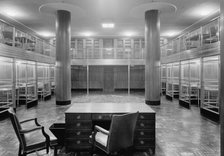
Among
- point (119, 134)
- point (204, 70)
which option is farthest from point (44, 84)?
point (204, 70)

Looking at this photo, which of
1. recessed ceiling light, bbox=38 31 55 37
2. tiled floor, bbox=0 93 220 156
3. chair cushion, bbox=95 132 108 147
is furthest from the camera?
recessed ceiling light, bbox=38 31 55 37

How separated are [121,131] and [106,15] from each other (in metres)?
8.54

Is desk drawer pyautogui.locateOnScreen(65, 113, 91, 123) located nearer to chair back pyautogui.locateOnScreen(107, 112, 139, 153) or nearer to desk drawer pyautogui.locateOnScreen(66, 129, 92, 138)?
desk drawer pyautogui.locateOnScreen(66, 129, 92, 138)

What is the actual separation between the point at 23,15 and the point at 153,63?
8282 millimetres

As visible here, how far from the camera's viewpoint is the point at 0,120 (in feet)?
18.1

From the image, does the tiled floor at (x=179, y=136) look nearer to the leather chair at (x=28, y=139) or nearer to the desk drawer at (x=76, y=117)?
the leather chair at (x=28, y=139)

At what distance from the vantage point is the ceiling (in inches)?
307

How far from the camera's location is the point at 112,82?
15.6 meters

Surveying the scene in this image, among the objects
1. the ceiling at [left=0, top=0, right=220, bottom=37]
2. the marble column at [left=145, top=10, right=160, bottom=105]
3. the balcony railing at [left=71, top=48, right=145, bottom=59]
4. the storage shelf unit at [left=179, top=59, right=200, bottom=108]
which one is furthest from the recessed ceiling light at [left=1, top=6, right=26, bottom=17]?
the storage shelf unit at [left=179, top=59, right=200, bottom=108]

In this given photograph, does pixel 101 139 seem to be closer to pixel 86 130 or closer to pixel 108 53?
pixel 86 130

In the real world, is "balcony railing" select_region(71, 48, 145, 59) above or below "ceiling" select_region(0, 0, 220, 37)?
below

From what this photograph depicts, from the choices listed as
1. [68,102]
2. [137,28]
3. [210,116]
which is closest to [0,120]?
[68,102]

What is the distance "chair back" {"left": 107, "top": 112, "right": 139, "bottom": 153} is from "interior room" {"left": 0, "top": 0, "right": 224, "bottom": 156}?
0.05 ft

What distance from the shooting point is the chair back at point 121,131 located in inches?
91.4
